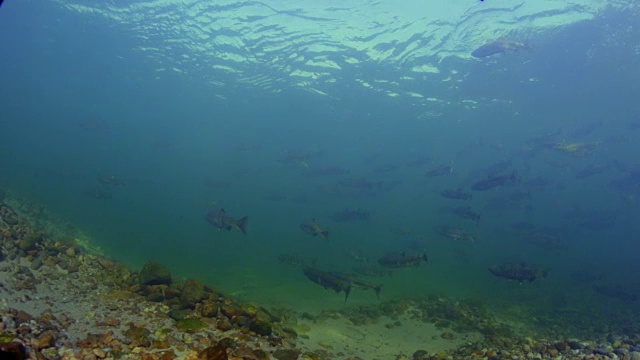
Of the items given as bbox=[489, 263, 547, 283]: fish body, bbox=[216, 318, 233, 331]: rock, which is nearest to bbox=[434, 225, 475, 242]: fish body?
bbox=[489, 263, 547, 283]: fish body

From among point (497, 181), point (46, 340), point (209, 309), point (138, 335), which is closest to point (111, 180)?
point (209, 309)

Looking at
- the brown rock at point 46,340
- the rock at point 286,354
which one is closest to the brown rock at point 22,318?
the brown rock at point 46,340

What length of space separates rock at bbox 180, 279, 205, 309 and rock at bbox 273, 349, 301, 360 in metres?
2.20

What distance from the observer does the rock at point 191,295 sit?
6590mm

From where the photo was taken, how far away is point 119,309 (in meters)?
6.06

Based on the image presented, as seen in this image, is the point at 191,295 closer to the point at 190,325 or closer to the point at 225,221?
the point at 190,325

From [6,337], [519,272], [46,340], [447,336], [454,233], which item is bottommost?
[447,336]

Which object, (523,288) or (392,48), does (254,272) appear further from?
(392,48)

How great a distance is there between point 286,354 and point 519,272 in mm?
7776

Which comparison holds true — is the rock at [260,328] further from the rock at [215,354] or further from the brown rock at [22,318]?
the brown rock at [22,318]

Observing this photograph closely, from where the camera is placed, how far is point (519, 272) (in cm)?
986

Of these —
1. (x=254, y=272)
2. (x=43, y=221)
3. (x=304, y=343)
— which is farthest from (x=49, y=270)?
(x=254, y=272)

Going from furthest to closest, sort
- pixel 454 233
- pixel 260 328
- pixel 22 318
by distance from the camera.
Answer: pixel 454 233 → pixel 260 328 → pixel 22 318

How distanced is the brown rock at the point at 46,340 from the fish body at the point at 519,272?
1051cm
